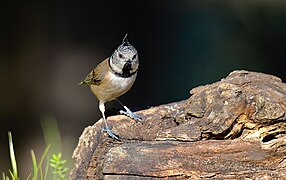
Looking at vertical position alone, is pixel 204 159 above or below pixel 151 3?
below

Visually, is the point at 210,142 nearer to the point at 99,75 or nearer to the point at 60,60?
the point at 99,75

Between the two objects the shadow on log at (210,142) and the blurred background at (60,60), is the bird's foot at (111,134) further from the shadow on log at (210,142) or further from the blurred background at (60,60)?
the blurred background at (60,60)

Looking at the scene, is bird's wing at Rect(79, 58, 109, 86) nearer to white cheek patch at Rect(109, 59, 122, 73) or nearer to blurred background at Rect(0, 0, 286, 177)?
white cheek patch at Rect(109, 59, 122, 73)

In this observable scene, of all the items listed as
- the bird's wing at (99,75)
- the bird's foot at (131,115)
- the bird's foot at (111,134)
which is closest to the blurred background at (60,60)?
the bird's wing at (99,75)

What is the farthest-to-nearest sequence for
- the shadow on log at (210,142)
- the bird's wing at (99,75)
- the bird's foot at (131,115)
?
1. the bird's wing at (99,75)
2. the bird's foot at (131,115)
3. the shadow on log at (210,142)

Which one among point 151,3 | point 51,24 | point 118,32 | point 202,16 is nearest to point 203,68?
point 202,16

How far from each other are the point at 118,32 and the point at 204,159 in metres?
2.75

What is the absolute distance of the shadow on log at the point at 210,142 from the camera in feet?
8.59

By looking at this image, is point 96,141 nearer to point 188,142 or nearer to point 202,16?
point 188,142

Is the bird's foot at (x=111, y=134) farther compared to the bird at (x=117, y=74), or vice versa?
the bird at (x=117, y=74)

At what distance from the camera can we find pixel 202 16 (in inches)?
270

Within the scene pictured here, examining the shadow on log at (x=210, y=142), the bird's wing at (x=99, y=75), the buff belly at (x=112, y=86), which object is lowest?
the shadow on log at (x=210, y=142)

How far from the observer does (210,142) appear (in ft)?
8.77

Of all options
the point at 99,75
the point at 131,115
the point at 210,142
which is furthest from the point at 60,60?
the point at 210,142
